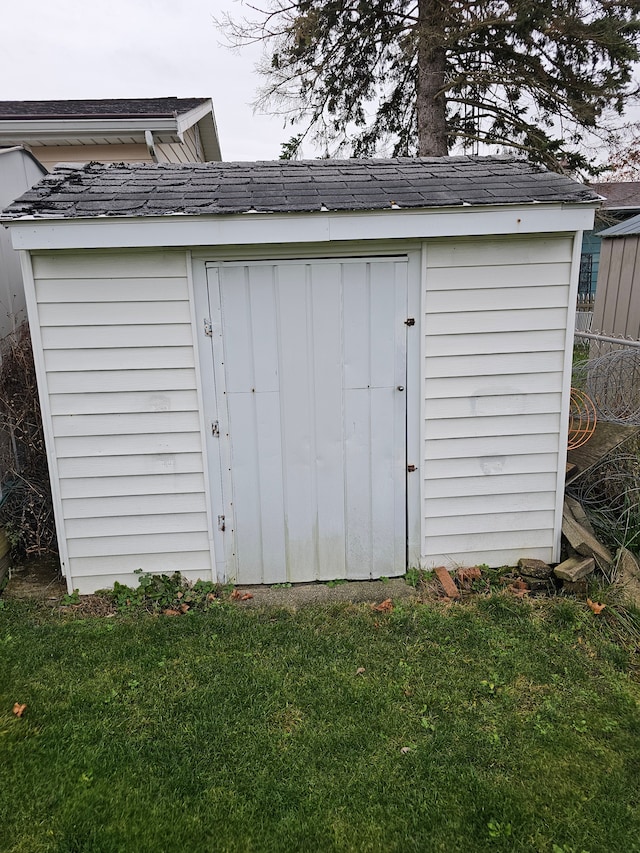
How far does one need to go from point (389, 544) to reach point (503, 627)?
95 cm

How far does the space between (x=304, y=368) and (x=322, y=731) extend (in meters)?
2.15

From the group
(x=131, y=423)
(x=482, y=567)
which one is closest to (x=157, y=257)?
(x=131, y=423)

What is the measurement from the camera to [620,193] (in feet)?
67.9

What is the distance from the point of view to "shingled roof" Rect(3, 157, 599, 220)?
3.49 metres

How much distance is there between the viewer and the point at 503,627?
352 centimetres

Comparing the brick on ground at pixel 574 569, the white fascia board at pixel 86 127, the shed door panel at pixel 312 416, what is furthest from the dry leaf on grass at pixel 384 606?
the white fascia board at pixel 86 127

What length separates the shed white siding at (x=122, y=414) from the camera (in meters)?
3.64

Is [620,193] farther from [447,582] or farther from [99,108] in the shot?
[447,582]

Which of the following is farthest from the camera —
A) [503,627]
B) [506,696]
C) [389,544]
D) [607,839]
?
[389,544]

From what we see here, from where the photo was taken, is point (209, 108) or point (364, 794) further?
point (209, 108)

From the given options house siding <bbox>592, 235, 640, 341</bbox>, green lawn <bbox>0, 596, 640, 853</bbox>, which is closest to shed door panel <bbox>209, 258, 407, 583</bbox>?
green lawn <bbox>0, 596, 640, 853</bbox>

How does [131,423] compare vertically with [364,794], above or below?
above

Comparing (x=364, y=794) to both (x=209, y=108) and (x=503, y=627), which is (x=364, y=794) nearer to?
(x=503, y=627)

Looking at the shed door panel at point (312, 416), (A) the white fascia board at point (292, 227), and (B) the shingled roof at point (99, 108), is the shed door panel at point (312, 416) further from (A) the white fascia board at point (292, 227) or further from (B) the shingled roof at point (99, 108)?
(B) the shingled roof at point (99, 108)
